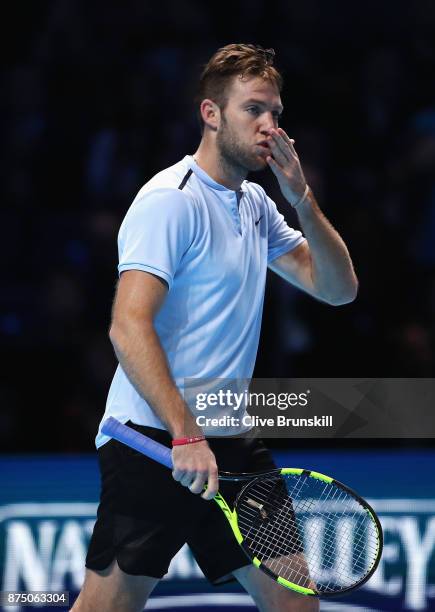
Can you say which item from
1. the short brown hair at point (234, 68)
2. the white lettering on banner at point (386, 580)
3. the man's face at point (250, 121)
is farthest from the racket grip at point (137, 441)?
the white lettering on banner at point (386, 580)

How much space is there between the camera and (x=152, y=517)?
3.71m

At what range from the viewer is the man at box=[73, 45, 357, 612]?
11.9 ft

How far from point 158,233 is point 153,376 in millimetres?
406

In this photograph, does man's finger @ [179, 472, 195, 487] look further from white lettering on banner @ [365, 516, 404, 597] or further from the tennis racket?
white lettering on banner @ [365, 516, 404, 597]

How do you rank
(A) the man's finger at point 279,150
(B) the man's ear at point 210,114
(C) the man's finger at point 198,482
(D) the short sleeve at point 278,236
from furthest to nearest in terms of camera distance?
(D) the short sleeve at point 278,236, (B) the man's ear at point 210,114, (A) the man's finger at point 279,150, (C) the man's finger at point 198,482

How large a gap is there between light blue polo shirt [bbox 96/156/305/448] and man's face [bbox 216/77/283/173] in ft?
0.37

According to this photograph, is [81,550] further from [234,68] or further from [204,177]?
[234,68]

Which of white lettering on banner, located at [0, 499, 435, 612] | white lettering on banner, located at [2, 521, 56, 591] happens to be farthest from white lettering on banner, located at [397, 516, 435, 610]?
white lettering on banner, located at [2, 521, 56, 591]

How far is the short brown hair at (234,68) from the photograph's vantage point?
3809 millimetres

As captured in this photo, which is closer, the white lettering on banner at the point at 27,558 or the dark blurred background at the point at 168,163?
the white lettering on banner at the point at 27,558

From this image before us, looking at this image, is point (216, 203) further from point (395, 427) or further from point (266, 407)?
point (395, 427)

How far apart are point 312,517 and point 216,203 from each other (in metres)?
1.78

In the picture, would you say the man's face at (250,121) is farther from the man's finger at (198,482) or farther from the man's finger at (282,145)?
the man's finger at (198,482)

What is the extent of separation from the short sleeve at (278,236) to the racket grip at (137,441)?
2.76 feet
